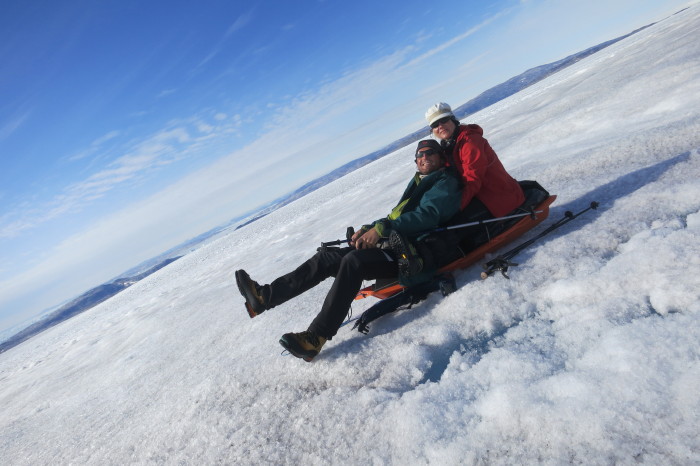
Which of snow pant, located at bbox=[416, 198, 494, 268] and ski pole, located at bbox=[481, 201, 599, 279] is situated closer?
ski pole, located at bbox=[481, 201, 599, 279]

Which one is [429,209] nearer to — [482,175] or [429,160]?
[429,160]

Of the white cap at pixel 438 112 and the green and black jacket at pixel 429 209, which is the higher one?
the white cap at pixel 438 112

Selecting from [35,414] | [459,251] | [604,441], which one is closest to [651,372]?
[604,441]

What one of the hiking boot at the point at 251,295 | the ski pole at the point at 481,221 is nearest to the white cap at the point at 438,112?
the ski pole at the point at 481,221

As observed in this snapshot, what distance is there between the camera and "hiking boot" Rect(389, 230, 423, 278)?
367 centimetres

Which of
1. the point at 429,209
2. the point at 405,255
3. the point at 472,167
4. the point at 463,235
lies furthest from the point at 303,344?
the point at 472,167

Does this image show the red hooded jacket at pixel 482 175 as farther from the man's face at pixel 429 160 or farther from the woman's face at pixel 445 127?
the man's face at pixel 429 160

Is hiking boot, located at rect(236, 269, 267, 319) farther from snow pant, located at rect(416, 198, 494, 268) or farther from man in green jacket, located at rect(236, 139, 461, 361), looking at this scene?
snow pant, located at rect(416, 198, 494, 268)

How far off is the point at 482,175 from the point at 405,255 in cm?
129

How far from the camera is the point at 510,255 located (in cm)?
395

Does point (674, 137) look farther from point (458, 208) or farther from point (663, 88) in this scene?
point (663, 88)

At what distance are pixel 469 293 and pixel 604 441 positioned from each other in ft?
6.18

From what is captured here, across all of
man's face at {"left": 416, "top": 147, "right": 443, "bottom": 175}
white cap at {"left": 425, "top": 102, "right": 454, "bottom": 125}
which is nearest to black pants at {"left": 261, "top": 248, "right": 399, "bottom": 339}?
man's face at {"left": 416, "top": 147, "right": 443, "bottom": 175}

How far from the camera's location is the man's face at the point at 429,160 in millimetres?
4086
